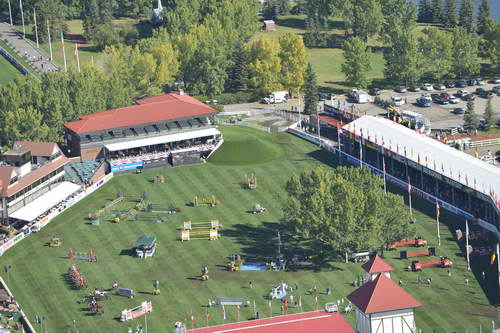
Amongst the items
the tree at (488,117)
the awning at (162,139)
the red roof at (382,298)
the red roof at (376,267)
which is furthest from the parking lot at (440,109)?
the red roof at (382,298)

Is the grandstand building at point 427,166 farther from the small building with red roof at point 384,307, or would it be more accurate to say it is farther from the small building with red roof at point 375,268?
the small building with red roof at point 384,307

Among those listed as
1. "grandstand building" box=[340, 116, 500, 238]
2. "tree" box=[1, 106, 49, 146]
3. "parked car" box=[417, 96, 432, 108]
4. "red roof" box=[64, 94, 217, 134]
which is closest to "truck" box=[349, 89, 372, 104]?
"parked car" box=[417, 96, 432, 108]

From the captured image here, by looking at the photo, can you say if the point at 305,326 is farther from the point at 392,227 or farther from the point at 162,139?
the point at 162,139

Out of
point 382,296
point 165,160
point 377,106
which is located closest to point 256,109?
point 377,106

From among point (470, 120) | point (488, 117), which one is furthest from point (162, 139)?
point (488, 117)

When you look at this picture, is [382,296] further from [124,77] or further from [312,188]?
Answer: [124,77]

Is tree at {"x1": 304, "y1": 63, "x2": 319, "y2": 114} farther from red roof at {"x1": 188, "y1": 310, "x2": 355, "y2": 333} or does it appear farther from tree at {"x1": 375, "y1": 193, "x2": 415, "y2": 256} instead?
red roof at {"x1": 188, "y1": 310, "x2": 355, "y2": 333}
